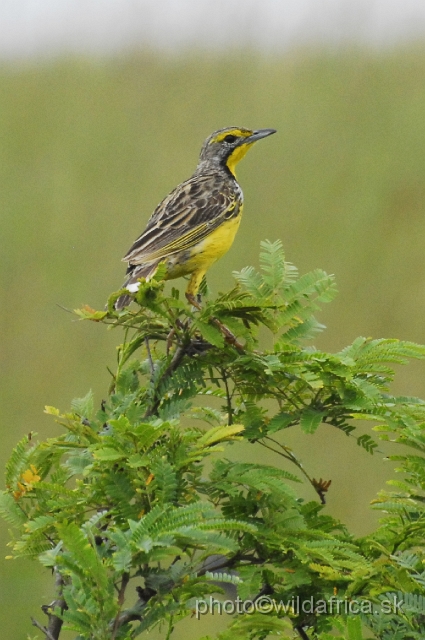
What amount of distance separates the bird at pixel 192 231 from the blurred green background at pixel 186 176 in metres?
2.31

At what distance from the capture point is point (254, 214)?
965 cm

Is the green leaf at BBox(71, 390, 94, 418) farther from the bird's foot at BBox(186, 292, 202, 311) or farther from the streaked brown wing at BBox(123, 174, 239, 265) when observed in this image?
the streaked brown wing at BBox(123, 174, 239, 265)

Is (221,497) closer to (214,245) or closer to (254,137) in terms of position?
(214,245)

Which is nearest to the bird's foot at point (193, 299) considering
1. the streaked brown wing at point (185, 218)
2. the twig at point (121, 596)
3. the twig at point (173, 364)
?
the streaked brown wing at point (185, 218)

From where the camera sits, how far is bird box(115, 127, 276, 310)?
17.2 feet

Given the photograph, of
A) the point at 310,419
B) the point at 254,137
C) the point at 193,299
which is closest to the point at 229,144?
the point at 254,137

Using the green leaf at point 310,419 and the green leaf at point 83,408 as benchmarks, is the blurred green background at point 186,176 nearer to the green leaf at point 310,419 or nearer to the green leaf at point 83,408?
the green leaf at point 83,408

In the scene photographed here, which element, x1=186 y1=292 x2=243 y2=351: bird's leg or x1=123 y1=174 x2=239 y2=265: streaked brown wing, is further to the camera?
x1=123 y1=174 x2=239 y2=265: streaked brown wing

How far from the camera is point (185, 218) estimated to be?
227 inches

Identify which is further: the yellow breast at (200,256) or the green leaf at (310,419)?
the yellow breast at (200,256)

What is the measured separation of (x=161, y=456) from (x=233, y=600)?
52cm

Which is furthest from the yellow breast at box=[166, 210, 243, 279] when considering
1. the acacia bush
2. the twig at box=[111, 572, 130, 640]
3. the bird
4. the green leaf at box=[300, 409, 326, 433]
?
the twig at box=[111, 572, 130, 640]

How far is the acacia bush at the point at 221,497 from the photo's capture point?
253 cm

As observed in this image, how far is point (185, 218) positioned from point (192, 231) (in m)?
0.17
